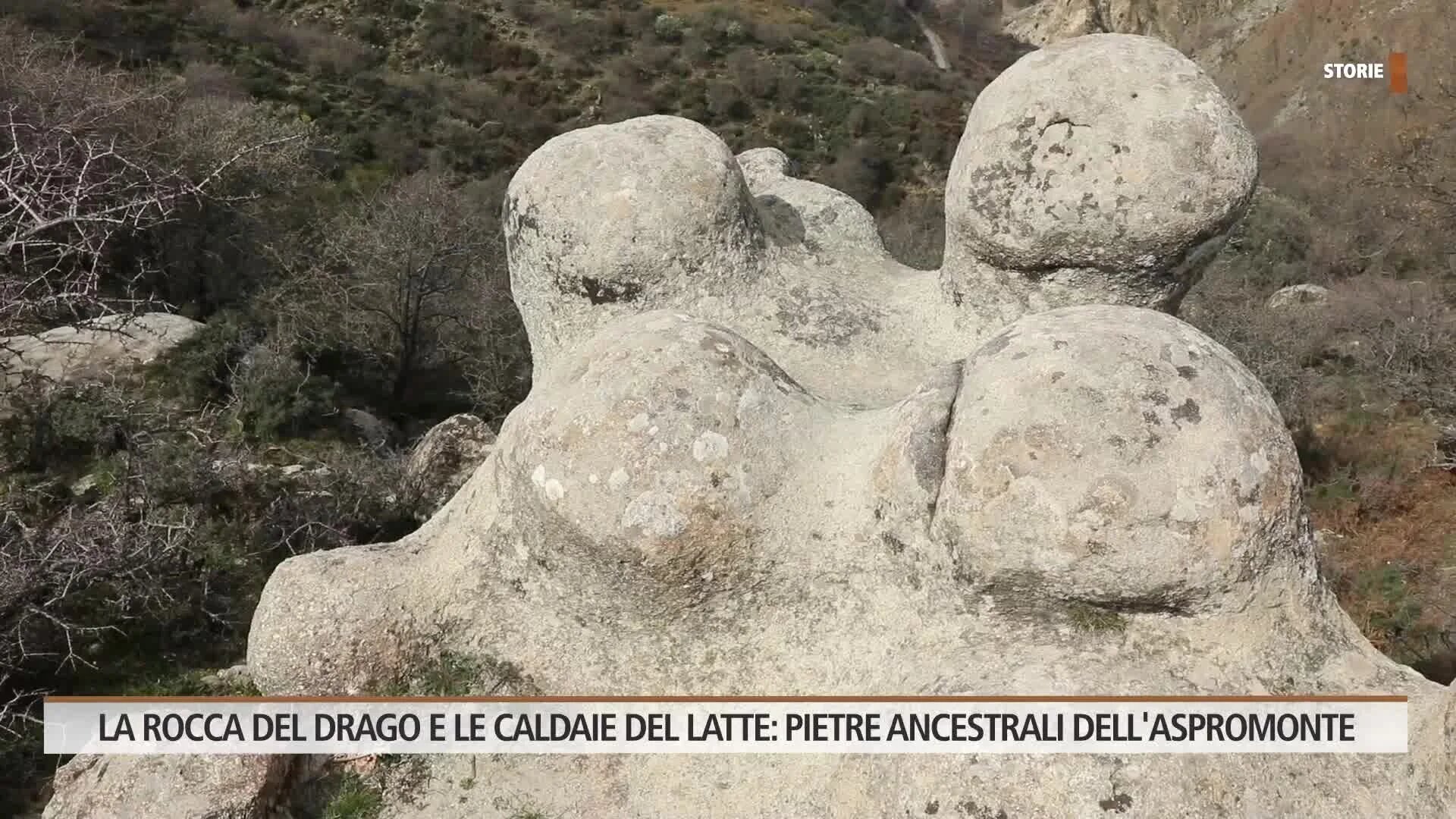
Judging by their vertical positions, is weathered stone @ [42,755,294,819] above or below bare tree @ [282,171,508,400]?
above

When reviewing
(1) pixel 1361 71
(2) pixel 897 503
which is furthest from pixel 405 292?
(1) pixel 1361 71

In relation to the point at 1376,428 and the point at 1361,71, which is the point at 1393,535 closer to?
the point at 1376,428

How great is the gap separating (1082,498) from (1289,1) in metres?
38.1

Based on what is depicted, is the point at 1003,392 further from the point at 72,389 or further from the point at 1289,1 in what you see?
the point at 1289,1

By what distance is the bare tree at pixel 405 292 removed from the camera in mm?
9648

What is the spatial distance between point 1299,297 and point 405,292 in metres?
10.7

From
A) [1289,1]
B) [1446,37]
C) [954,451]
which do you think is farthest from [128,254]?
[1289,1]

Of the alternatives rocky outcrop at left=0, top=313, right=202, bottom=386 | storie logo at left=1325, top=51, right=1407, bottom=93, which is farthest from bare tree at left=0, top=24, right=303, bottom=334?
storie logo at left=1325, top=51, right=1407, bottom=93

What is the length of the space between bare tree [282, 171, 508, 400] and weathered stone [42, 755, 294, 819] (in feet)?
22.2

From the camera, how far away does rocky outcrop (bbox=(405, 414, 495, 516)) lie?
19.9ft

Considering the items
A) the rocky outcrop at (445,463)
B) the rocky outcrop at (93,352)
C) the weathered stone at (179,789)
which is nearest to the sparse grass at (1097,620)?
the weathered stone at (179,789)

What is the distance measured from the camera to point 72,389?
664cm

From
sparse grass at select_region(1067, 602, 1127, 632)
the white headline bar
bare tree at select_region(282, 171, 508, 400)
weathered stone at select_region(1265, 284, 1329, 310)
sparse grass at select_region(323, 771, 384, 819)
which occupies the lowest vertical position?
bare tree at select_region(282, 171, 508, 400)

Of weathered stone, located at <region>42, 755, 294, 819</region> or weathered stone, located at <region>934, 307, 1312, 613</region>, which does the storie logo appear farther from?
weathered stone, located at <region>42, 755, 294, 819</region>
